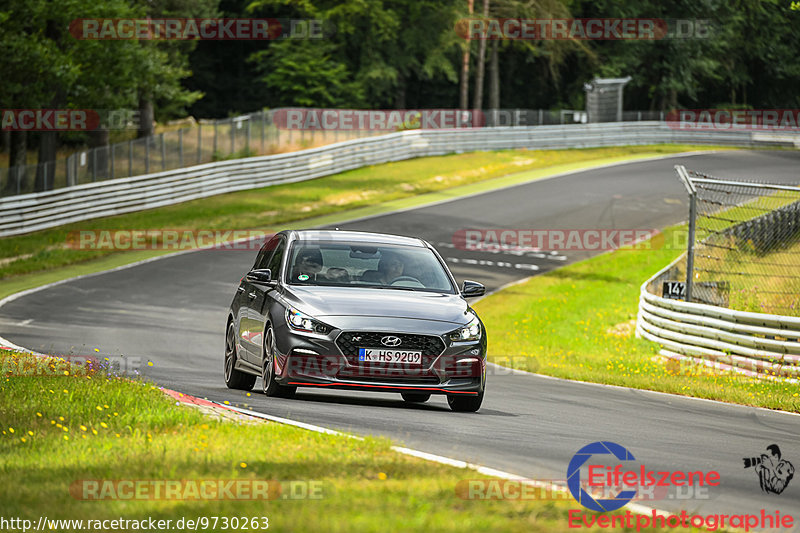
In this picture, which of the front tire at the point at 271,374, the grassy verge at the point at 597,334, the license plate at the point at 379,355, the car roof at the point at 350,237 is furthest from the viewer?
the grassy verge at the point at 597,334

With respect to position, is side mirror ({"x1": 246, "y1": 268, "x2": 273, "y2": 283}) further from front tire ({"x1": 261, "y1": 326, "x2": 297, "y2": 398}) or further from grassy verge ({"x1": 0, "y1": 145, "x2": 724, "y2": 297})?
grassy verge ({"x1": 0, "y1": 145, "x2": 724, "y2": 297})

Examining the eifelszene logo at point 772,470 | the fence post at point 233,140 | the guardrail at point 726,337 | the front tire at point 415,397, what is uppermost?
the fence post at point 233,140

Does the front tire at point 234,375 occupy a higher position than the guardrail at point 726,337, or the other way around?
the front tire at point 234,375

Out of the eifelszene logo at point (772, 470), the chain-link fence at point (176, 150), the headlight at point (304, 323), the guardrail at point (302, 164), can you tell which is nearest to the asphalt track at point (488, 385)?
the eifelszene logo at point (772, 470)

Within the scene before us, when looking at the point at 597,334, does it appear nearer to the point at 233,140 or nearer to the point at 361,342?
the point at 361,342

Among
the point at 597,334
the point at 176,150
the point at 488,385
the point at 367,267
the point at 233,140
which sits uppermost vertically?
the point at 233,140

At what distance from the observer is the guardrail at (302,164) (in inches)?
1396

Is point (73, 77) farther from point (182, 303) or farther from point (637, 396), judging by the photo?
point (637, 396)

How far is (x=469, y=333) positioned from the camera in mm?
11031

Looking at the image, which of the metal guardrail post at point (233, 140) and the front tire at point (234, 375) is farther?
the metal guardrail post at point (233, 140)

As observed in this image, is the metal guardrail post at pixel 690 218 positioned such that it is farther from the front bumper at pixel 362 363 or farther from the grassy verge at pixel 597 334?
the front bumper at pixel 362 363

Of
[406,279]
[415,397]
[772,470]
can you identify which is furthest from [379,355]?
[772,470]

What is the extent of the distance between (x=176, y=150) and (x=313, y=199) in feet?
16.4

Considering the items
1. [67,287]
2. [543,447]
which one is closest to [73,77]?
[67,287]
